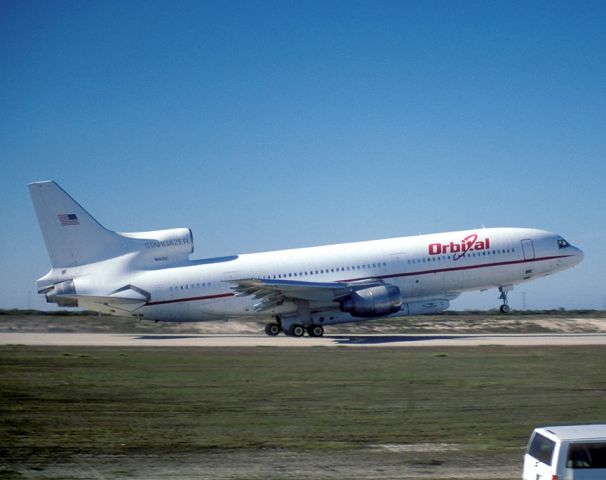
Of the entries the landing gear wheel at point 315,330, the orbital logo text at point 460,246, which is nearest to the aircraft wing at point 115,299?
the landing gear wheel at point 315,330

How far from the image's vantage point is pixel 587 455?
11.4m

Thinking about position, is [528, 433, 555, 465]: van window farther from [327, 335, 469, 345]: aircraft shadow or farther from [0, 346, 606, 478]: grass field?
[327, 335, 469, 345]: aircraft shadow

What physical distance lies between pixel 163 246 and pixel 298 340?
10777mm

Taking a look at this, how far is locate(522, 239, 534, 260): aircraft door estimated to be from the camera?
4938 cm

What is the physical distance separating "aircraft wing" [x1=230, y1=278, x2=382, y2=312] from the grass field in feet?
33.3

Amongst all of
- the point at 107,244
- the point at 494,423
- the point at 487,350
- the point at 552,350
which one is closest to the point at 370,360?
the point at 487,350

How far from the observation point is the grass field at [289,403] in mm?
17203

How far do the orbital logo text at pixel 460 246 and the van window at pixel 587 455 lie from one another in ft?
122

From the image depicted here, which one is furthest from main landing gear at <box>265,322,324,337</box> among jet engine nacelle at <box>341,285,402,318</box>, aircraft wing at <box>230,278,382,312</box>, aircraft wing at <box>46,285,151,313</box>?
aircraft wing at <box>46,285,151,313</box>

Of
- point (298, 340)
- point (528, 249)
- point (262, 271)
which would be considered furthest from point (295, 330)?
point (528, 249)

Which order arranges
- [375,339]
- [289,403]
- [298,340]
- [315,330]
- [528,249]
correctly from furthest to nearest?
[528,249] → [315,330] → [375,339] → [298,340] → [289,403]

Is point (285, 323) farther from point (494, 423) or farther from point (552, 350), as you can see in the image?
point (494, 423)

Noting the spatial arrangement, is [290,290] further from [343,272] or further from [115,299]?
[115,299]

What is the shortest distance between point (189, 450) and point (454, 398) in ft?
31.3
